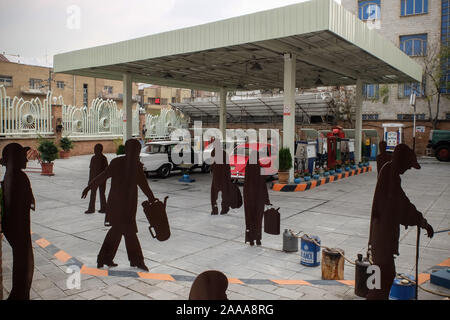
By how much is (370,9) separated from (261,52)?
2023 centimetres

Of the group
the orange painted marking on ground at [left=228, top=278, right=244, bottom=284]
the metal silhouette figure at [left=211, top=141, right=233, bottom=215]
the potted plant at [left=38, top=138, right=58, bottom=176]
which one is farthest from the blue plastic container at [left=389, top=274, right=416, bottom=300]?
the potted plant at [left=38, top=138, right=58, bottom=176]

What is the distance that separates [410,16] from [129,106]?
22.1m

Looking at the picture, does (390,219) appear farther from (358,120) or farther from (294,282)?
(358,120)

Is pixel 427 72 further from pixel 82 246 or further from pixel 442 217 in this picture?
pixel 82 246

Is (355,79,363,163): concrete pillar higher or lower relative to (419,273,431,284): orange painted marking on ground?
higher

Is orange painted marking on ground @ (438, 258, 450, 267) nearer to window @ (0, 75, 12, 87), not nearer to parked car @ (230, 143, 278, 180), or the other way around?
parked car @ (230, 143, 278, 180)

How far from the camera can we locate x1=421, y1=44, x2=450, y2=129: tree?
26281 millimetres

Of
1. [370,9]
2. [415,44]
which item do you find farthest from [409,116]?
[370,9]

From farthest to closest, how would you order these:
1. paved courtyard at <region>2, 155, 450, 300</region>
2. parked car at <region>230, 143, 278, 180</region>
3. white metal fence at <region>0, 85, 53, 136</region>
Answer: white metal fence at <region>0, 85, 53, 136</region>
parked car at <region>230, 143, 278, 180</region>
paved courtyard at <region>2, 155, 450, 300</region>

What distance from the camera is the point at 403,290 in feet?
14.5

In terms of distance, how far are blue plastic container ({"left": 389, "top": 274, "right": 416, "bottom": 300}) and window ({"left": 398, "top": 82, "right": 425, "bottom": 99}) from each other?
87.7 feet

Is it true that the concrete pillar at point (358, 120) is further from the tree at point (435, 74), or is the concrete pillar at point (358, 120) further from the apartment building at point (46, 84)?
the apartment building at point (46, 84)

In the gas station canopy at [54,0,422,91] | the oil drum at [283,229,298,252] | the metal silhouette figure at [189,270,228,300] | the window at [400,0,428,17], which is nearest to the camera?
the metal silhouette figure at [189,270,228,300]

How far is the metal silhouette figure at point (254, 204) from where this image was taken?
6727 mm
